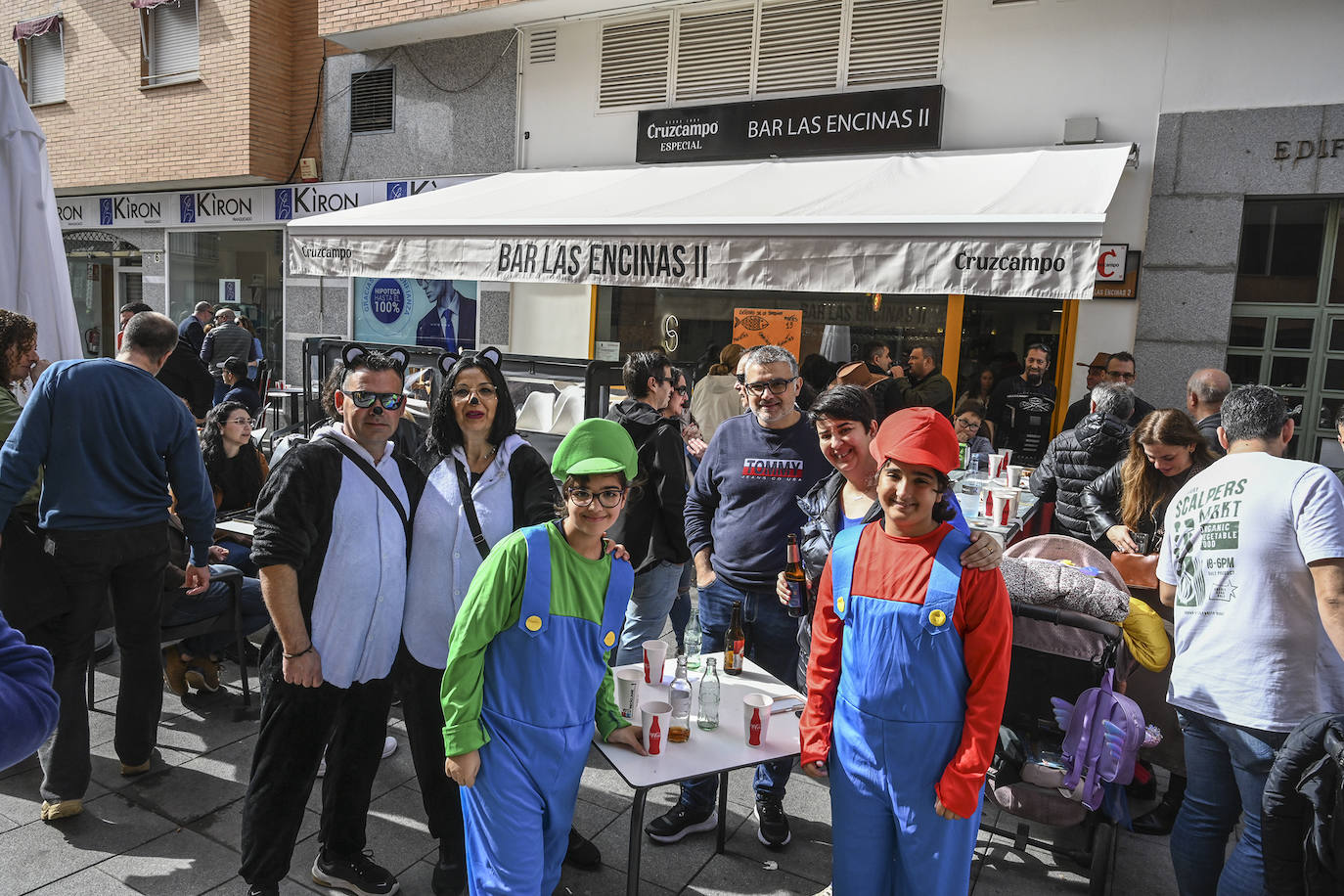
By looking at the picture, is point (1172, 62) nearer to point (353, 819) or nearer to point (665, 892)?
point (665, 892)

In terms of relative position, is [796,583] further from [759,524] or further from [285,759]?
[285,759]

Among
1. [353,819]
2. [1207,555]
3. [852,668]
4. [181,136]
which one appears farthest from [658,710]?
[181,136]

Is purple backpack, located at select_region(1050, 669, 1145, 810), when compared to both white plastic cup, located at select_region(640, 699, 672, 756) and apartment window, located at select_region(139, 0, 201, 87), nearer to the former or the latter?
white plastic cup, located at select_region(640, 699, 672, 756)

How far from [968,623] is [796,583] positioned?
1113 millimetres

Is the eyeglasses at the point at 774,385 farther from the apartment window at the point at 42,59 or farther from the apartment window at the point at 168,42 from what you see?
the apartment window at the point at 42,59

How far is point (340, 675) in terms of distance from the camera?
2830 millimetres

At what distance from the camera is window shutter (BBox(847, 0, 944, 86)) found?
852 cm

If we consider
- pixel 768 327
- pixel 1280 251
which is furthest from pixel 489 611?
pixel 1280 251

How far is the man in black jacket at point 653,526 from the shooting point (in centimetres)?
423

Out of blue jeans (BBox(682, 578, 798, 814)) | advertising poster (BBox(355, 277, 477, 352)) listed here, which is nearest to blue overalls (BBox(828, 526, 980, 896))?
blue jeans (BBox(682, 578, 798, 814))

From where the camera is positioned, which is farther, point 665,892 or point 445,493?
point 665,892

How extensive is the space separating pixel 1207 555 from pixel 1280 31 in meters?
6.50

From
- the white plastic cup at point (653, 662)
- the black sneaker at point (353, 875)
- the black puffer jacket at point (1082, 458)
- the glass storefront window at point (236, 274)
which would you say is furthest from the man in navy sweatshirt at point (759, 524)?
the glass storefront window at point (236, 274)

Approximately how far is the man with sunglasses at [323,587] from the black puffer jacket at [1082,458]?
390cm
